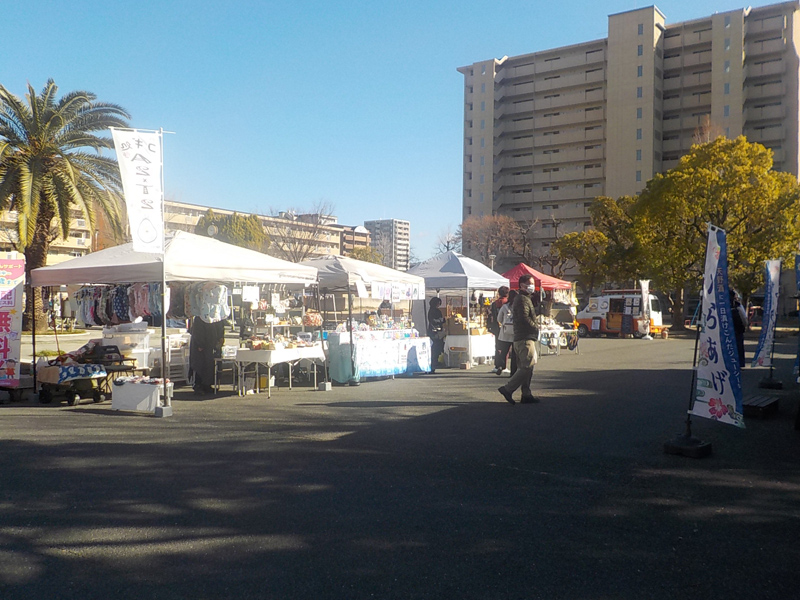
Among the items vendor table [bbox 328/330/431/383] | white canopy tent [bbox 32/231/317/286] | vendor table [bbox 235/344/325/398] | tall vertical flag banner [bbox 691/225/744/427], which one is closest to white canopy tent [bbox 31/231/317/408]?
white canopy tent [bbox 32/231/317/286]

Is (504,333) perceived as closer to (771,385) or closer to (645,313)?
(771,385)

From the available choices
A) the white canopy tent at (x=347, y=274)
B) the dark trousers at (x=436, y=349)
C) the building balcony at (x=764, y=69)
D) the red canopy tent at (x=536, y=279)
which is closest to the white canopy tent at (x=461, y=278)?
the dark trousers at (x=436, y=349)

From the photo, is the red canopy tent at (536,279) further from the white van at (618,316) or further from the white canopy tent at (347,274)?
the white van at (618,316)

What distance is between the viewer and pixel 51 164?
19.6 m

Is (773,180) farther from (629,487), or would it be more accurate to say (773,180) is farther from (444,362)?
(629,487)

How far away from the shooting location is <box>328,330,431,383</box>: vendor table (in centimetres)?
1200

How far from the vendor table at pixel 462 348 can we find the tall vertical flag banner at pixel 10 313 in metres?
9.12

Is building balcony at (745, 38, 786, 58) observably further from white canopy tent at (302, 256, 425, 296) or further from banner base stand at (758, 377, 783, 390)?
white canopy tent at (302, 256, 425, 296)

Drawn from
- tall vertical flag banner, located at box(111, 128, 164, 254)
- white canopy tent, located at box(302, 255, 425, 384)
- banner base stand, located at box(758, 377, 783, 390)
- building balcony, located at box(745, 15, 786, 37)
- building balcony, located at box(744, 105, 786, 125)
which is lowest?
banner base stand, located at box(758, 377, 783, 390)

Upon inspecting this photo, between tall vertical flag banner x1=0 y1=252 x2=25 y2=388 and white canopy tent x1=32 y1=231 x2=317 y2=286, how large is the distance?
0.45 metres

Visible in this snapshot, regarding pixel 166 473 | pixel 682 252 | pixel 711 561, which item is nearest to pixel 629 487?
pixel 711 561

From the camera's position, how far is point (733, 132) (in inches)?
2133

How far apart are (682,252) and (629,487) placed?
90.3ft

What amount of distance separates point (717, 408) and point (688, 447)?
1.68ft
